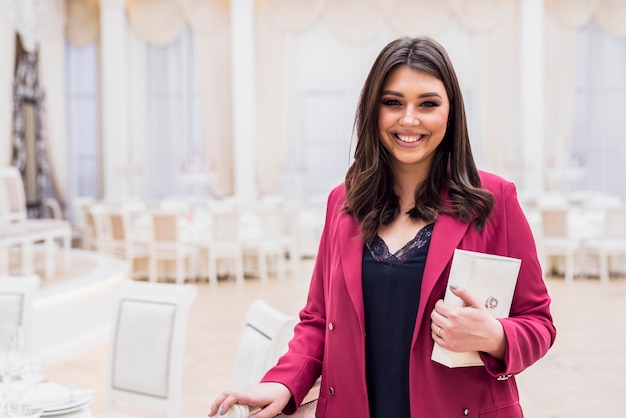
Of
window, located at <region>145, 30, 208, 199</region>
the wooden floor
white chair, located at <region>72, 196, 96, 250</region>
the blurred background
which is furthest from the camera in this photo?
window, located at <region>145, 30, 208, 199</region>

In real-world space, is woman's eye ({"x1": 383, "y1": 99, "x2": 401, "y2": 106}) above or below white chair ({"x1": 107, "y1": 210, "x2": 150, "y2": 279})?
above

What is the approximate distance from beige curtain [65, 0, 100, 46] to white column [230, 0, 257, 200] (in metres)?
2.30

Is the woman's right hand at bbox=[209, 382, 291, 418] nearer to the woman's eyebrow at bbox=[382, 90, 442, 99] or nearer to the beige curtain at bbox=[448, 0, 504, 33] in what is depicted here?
the woman's eyebrow at bbox=[382, 90, 442, 99]

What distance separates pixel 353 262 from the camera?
4.69 ft

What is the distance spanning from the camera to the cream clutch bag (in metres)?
1.23

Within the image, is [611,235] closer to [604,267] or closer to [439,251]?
[604,267]

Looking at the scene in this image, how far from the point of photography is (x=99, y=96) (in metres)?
11.4

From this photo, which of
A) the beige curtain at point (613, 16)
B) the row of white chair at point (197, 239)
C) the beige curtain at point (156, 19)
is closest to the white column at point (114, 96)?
the beige curtain at point (156, 19)

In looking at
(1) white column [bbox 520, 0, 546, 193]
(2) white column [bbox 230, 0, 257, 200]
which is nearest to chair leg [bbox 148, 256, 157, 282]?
(2) white column [bbox 230, 0, 257, 200]

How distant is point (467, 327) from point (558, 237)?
769cm

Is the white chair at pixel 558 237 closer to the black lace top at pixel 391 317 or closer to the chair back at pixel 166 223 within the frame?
the chair back at pixel 166 223

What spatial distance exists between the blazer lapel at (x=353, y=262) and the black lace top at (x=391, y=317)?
0.02 metres

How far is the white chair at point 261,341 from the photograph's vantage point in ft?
7.02

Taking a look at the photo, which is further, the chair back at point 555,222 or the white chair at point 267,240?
the white chair at point 267,240
